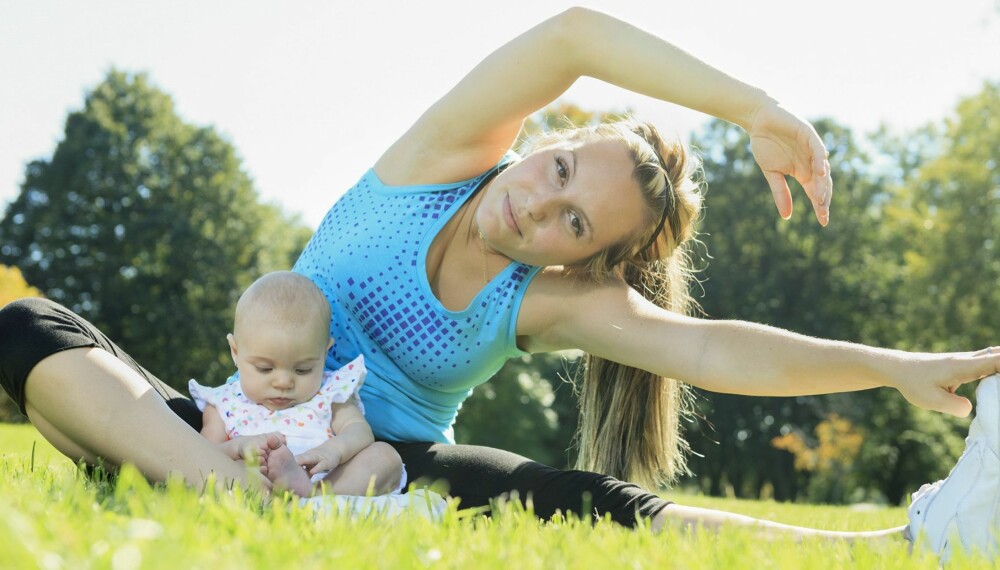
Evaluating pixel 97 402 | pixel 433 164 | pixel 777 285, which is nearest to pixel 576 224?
pixel 433 164

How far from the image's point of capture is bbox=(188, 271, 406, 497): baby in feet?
12.0

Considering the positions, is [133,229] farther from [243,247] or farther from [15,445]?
[15,445]

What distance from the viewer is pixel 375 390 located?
416 cm

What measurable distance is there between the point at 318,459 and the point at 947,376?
218 cm

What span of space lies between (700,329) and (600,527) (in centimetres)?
136

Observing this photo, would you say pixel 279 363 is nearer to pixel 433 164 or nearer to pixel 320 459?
pixel 320 459

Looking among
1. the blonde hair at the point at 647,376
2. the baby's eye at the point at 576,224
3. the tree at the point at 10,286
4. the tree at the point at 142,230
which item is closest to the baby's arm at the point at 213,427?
the baby's eye at the point at 576,224

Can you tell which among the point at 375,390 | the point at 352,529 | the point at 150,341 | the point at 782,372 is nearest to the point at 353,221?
the point at 375,390

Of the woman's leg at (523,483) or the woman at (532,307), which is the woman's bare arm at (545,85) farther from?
the woman's leg at (523,483)

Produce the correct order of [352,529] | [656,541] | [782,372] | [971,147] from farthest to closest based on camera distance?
[971,147], [782,372], [656,541], [352,529]

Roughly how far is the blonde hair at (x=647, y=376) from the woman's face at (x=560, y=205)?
9.4 inches

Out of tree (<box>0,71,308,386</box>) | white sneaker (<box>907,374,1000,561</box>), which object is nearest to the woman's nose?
white sneaker (<box>907,374,1000,561</box>)

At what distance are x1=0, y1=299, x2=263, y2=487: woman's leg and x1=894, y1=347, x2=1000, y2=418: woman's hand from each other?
226 cm

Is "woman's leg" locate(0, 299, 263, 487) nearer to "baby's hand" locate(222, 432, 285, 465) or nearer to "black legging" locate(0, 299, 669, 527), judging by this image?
"black legging" locate(0, 299, 669, 527)
